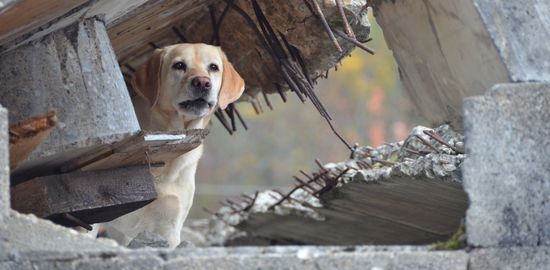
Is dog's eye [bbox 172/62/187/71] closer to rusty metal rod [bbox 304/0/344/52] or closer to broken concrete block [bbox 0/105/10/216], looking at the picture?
rusty metal rod [bbox 304/0/344/52]

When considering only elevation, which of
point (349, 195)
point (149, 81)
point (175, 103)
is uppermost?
point (149, 81)

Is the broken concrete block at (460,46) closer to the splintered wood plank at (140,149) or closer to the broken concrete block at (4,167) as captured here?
the splintered wood plank at (140,149)

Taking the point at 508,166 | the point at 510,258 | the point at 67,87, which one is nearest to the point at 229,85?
the point at 67,87

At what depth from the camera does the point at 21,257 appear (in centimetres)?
394

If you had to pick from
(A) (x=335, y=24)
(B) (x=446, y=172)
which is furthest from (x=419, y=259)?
(A) (x=335, y=24)

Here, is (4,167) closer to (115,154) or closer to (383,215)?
(115,154)

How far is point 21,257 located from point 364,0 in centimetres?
304

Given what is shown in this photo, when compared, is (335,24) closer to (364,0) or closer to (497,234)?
(364,0)

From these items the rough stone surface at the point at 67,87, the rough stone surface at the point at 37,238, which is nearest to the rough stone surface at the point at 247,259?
the rough stone surface at the point at 37,238

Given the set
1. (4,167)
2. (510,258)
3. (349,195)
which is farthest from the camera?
(349,195)

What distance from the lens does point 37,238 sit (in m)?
4.04

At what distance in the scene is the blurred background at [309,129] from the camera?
31.1 metres

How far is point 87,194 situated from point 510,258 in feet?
6.26

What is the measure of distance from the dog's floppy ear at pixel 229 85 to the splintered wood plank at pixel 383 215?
0.92 metres
